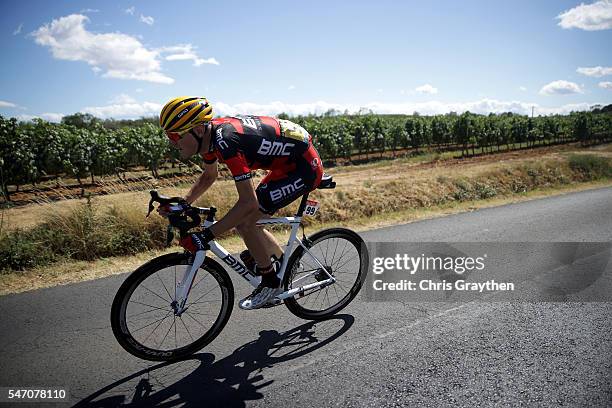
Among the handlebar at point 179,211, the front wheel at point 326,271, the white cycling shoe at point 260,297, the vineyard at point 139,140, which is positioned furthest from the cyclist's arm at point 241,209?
the vineyard at point 139,140

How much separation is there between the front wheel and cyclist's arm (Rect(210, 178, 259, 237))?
2.89 ft

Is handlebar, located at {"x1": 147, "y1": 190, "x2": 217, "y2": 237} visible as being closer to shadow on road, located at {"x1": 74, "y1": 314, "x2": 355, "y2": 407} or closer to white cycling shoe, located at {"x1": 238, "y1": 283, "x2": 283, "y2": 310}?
white cycling shoe, located at {"x1": 238, "y1": 283, "x2": 283, "y2": 310}

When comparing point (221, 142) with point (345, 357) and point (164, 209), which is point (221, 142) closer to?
point (164, 209)

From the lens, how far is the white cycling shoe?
3.34 meters

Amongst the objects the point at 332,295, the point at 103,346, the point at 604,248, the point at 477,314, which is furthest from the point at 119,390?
the point at 604,248

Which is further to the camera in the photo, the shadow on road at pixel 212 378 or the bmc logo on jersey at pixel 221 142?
the bmc logo on jersey at pixel 221 142

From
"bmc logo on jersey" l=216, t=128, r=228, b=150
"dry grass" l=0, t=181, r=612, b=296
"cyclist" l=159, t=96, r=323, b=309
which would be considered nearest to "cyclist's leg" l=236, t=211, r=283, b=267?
"cyclist" l=159, t=96, r=323, b=309

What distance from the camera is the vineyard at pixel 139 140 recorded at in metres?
18.3

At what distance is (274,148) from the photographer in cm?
327

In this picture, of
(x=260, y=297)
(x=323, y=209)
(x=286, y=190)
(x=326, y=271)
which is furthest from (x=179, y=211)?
(x=323, y=209)

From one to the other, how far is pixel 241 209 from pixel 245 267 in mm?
762

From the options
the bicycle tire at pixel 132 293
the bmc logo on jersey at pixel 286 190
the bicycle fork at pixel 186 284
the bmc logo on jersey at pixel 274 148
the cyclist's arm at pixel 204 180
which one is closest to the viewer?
the bicycle tire at pixel 132 293

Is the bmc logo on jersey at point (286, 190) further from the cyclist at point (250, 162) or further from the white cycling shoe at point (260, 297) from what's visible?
the white cycling shoe at point (260, 297)

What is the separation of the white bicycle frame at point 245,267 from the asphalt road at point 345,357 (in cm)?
41
